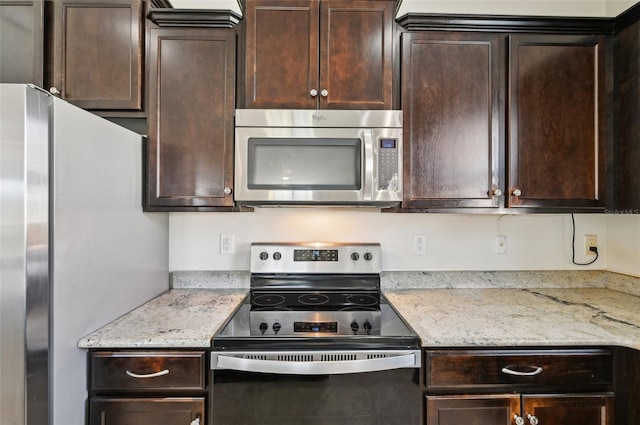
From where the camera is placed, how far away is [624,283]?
5.62 feet

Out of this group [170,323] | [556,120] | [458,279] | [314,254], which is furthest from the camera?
[458,279]

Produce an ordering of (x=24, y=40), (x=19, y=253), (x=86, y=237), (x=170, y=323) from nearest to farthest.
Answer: (x=19, y=253), (x=86, y=237), (x=170, y=323), (x=24, y=40)

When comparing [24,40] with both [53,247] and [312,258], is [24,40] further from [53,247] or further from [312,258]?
[312,258]

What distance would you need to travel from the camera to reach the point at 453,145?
1479 mm

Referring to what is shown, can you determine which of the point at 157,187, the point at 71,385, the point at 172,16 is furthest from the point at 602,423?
the point at 172,16

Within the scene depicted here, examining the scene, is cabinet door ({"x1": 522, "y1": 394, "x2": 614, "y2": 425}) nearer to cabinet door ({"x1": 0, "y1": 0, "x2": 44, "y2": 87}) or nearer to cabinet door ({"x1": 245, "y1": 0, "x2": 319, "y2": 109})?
cabinet door ({"x1": 245, "y1": 0, "x2": 319, "y2": 109})

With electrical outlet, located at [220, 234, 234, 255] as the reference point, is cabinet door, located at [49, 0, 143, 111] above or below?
above

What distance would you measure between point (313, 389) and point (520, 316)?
3.11 feet

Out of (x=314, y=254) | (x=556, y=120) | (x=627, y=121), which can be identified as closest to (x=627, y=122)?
(x=627, y=121)

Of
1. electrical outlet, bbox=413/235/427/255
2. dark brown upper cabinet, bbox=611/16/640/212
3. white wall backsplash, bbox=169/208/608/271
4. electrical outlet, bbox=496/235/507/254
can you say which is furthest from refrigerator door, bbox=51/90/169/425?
dark brown upper cabinet, bbox=611/16/640/212

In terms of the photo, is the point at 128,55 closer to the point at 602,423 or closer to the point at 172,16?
the point at 172,16

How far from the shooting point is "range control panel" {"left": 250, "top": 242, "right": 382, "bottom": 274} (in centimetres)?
169

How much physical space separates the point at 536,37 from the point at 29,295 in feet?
7.40

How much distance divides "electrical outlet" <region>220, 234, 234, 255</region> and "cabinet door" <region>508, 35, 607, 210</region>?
150 cm
